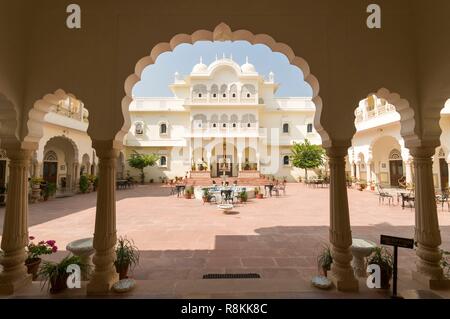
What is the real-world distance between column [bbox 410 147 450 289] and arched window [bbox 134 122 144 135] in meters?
26.5

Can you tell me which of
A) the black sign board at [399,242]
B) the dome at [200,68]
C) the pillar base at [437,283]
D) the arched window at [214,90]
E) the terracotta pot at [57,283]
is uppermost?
the dome at [200,68]

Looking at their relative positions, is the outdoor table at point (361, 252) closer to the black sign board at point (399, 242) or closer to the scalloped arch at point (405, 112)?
the black sign board at point (399, 242)

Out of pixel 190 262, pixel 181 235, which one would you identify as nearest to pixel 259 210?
pixel 181 235

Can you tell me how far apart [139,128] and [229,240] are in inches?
930

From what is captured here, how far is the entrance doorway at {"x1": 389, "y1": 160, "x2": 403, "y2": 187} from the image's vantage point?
18422mm

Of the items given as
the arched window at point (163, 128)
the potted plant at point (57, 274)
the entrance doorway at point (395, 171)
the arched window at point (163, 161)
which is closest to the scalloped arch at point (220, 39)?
the potted plant at point (57, 274)

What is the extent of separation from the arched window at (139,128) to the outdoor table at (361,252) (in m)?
26.1

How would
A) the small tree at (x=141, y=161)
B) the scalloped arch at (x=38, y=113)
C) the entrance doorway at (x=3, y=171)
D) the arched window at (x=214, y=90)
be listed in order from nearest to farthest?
the scalloped arch at (x=38, y=113) → the entrance doorway at (x=3, y=171) → the small tree at (x=141, y=161) → the arched window at (x=214, y=90)

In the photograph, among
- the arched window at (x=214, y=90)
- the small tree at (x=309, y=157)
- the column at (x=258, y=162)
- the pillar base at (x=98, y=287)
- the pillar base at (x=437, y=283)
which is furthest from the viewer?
the arched window at (x=214, y=90)

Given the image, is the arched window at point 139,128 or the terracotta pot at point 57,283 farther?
the arched window at point 139,128

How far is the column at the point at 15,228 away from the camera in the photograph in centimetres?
338

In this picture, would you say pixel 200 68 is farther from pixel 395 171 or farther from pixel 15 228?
pixel 15 228

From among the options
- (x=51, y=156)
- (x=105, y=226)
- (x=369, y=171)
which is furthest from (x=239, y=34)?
(x=51, y=156)

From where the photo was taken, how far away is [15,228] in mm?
3469
